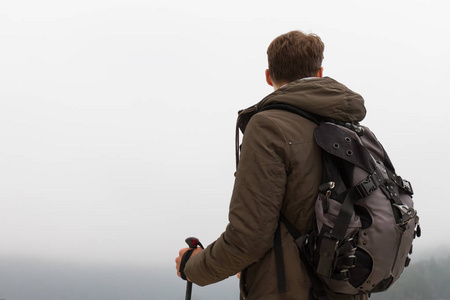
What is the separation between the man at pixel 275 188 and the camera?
155 cm

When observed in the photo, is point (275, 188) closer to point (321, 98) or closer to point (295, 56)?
point (321, 98)

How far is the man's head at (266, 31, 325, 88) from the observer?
67.0 inches

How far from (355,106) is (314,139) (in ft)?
0.58

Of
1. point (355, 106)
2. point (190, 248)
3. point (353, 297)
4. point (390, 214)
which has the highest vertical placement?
point (355, 106)

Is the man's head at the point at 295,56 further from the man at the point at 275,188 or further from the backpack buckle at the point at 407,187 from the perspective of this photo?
the backpack buckle at the point at 407,187

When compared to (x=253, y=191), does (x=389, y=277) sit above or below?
below

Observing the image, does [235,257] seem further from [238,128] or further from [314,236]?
[238,128]

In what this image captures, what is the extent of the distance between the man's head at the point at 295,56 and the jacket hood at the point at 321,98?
7 cm

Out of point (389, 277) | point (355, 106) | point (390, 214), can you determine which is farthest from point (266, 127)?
point (389, 277)

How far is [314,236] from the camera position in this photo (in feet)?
5.03

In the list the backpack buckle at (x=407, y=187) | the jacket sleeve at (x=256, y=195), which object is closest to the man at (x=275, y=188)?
the jacket sleeve at (x=256, y=195)

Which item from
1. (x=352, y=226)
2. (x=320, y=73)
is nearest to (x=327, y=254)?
(x=352, y=226)

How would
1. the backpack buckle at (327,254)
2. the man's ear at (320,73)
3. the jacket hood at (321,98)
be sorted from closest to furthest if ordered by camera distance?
1. the backpack buckle at (327,254)
2. the jacket hood at (321,98)
3. the man's ear at (320,73)

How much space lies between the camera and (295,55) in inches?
67.1
